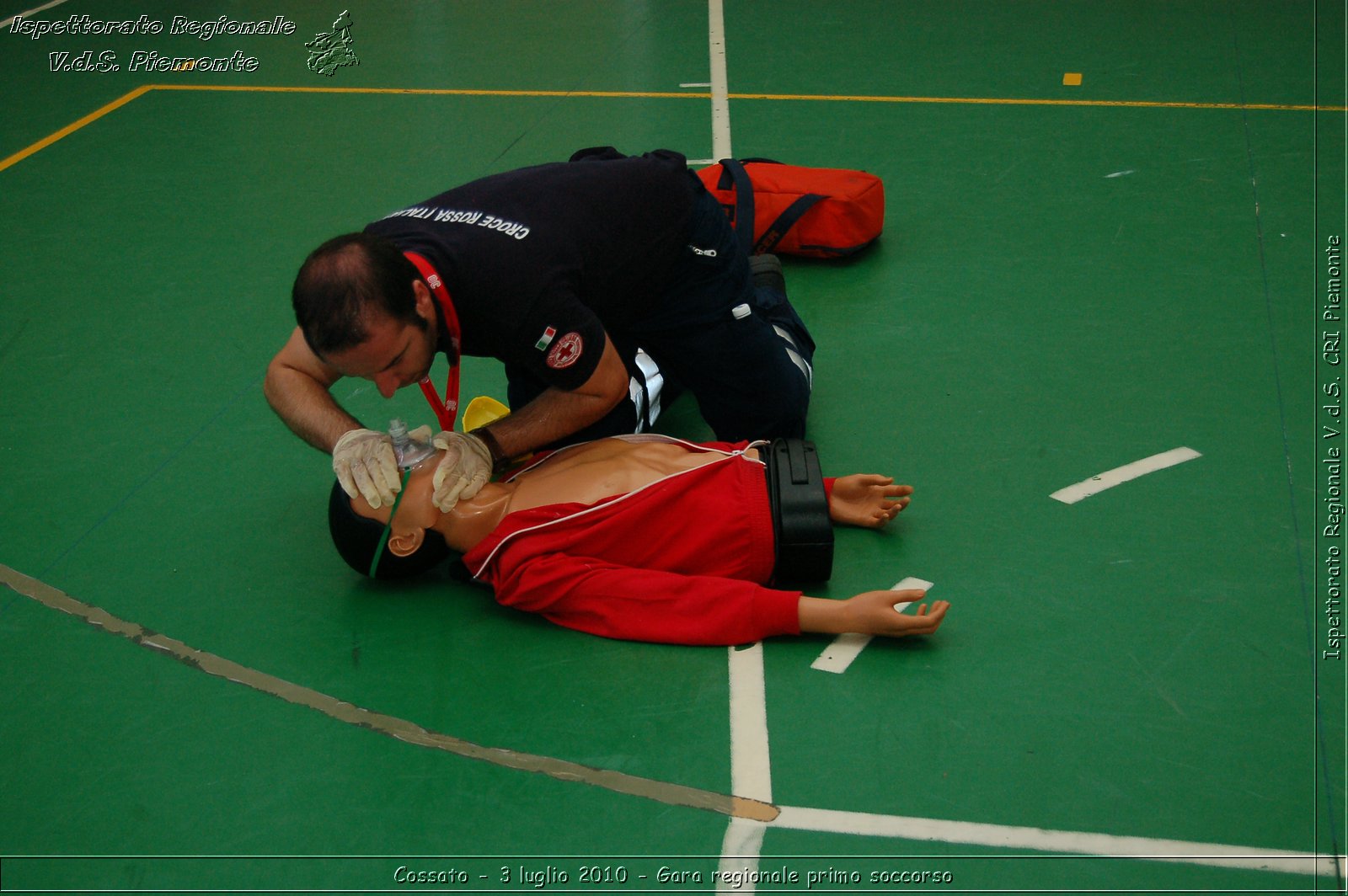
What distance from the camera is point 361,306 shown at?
101 inches

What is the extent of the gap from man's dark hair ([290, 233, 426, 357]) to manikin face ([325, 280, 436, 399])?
2cm

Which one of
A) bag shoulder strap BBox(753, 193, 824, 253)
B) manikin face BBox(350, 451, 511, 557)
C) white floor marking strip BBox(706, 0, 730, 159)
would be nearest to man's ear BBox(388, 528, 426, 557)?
manikin face BBox(350, 451, 511, 557)

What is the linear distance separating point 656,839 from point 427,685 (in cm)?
75

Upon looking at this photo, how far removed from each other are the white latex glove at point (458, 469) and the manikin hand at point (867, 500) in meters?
0.98

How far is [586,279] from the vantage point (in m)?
3.04

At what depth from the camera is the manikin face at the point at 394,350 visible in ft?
8.56

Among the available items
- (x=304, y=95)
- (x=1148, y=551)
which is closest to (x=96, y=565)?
(x=1148, y=551)

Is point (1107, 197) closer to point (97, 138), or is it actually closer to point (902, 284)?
point (902, 284)

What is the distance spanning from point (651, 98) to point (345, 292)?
425 centimetres

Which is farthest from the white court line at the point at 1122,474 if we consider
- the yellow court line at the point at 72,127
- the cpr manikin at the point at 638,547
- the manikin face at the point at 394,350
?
the yellow court line at the point at 72,127

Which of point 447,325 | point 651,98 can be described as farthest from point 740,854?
point 651,98

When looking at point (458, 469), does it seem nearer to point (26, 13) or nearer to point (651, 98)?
point (651, 98)

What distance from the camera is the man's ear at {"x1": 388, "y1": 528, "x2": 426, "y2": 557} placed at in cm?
294

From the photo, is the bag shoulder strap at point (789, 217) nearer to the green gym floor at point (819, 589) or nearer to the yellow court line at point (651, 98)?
the green gym floor at point (819, 589)
